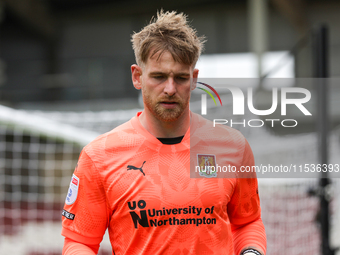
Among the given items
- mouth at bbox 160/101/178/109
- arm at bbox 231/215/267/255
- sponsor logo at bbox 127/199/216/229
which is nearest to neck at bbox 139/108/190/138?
mouth at bbox 160/101/178/109

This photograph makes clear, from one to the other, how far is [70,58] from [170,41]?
12.1 metres

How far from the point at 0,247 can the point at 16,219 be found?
2.21m

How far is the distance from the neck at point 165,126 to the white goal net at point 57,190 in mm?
1221

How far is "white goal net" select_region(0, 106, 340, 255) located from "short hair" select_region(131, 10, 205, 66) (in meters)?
1.40

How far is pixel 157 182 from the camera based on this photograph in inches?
56.8

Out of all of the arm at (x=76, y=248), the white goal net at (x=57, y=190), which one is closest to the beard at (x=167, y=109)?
the arm at (x=76, y=248)

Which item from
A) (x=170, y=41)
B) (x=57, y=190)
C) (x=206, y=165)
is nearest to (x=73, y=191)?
(x=206, y=165)

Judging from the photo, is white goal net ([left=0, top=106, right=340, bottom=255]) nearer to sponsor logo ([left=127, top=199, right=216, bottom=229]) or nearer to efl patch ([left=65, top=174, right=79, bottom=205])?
sponsor logo ([left=127, top=199, right=216, bottom=229])

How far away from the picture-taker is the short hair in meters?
1.45

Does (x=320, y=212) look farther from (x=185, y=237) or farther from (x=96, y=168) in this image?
(x=96, y=168)

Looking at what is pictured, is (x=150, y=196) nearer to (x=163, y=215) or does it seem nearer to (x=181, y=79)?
(x=163, y=215)

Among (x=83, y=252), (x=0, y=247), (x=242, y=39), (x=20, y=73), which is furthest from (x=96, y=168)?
(x=20, y=73)

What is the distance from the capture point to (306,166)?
2.62 m

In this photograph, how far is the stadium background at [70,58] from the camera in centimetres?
827
